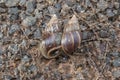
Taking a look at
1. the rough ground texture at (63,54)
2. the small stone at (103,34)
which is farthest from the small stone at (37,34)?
the small stone at (103,34)

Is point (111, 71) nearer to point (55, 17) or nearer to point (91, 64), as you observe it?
point (91, 64)

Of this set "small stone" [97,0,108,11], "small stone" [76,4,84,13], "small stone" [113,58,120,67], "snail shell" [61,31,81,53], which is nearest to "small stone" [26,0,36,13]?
"small stone" [76,4,84,13]

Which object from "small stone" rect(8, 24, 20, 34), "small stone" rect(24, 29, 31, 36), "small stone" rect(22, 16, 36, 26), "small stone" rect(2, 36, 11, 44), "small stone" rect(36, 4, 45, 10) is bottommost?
"small stone" rect(2, 36, 11, 44)

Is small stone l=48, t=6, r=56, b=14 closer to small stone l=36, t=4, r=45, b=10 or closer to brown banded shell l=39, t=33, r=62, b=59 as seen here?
small stone l=36, t=4, r=45, b=10

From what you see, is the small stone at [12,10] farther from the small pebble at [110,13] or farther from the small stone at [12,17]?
the small pebble at [110,13]

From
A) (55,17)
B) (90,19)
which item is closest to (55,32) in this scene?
(55,17)

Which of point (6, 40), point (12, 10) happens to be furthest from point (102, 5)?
point (6, 40)

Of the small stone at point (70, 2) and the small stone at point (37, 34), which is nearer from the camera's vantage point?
the small stone at point (37, 34)
